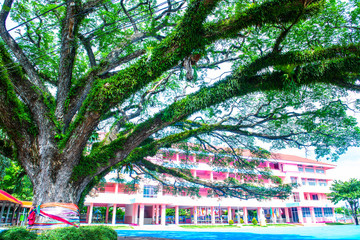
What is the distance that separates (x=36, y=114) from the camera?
245 inches

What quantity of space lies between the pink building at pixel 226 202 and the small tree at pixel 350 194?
3.98 meters

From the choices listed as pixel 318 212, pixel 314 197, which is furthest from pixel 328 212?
pixel 314 197

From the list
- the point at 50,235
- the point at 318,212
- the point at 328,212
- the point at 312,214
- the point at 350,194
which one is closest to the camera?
the point at 50,235

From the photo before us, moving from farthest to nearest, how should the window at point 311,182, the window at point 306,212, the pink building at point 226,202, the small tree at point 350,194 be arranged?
the window at point 311,182
the window at point 306,212
the small tree at point 350,194
the pink building at point 226,202

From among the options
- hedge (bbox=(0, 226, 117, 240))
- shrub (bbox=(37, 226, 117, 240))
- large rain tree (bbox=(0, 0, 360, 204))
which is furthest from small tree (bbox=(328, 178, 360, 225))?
hedge (bbox=(0, 226, 117, 240))

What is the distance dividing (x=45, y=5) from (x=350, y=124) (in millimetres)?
10974

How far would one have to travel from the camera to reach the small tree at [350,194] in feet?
90.8

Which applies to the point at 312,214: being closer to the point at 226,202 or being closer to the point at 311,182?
the point at 311,182

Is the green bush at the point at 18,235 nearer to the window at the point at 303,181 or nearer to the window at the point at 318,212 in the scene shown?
the window at the point at 303,181

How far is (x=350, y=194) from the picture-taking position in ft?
91.1

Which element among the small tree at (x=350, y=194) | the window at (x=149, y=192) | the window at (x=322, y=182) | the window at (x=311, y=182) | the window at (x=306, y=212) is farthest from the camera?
the window at (x=322, y=182)

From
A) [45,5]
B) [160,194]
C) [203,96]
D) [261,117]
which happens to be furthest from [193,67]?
[160,194]

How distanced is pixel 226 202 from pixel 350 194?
579 inches

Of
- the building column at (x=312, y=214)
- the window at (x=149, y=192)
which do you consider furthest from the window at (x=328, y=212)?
the window at (x=149, y=192)
